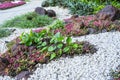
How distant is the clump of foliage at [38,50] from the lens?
22.9 ft

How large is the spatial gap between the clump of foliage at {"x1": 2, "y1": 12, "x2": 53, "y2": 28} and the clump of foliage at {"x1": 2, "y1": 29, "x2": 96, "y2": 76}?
14.5 ft

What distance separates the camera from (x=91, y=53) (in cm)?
714

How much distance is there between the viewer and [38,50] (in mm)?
7414

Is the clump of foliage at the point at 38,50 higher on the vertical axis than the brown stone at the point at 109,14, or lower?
higher

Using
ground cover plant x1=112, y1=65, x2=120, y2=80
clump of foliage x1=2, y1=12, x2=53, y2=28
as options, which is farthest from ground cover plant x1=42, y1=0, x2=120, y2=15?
ground cover plant x1=112, y1=65, x2=120, y2=80

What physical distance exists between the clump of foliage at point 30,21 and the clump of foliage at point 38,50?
14.5ft

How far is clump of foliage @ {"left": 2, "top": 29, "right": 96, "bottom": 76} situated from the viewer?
698 centimetres

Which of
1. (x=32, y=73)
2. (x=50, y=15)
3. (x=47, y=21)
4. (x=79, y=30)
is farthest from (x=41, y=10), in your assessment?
(x=32, y=73)

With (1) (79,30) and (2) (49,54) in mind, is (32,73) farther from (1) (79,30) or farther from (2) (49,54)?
(1) (79,30)

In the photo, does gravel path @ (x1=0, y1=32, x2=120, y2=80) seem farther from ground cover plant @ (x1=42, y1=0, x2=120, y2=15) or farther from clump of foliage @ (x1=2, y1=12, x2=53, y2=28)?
ground cover plant @ (x1=42, y1=0, x2=120, y2=15)

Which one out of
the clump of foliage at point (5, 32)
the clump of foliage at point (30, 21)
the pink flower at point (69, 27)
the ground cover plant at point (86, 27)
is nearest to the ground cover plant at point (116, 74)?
the ground cover plant at point (86, 27)

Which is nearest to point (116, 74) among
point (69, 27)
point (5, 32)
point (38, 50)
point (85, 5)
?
point (38, 50)

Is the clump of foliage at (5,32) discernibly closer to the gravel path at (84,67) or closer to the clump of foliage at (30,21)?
the clump of foliage at (30,21)

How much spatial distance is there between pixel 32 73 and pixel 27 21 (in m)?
6.09
